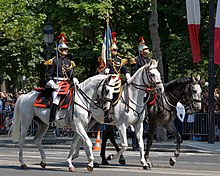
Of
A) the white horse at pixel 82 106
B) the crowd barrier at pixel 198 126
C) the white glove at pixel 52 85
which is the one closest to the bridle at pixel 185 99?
the white horse at pixel 82 106

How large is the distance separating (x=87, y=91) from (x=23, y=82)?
48.8m

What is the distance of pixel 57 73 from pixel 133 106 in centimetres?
206

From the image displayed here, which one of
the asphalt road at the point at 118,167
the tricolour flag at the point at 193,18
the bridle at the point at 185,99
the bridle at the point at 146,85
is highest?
the tricolour flag at the point at 193,18

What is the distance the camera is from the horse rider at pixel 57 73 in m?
17.6

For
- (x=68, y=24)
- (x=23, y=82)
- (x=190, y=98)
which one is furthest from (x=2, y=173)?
(x=23, y=82)

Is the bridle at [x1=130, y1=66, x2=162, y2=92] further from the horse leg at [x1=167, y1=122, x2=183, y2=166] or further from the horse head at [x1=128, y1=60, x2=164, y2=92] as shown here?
the horse leg at [x1=167, y1=122, x2=183, y2=166]

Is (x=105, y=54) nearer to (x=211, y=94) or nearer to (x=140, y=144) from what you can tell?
(x=140, y=144)

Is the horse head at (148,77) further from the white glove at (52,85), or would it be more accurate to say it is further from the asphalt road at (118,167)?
the asphalt road at (118,167)

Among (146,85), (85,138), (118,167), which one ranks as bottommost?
(118,167)

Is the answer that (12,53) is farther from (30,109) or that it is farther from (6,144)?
(30,109)

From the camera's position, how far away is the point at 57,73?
58.8ft

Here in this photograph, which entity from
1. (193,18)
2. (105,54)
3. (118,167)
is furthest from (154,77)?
(193,18)

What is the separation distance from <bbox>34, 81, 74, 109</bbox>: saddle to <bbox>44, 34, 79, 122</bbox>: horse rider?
11 centimetres

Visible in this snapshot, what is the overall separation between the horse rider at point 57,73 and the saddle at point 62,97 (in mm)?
111
